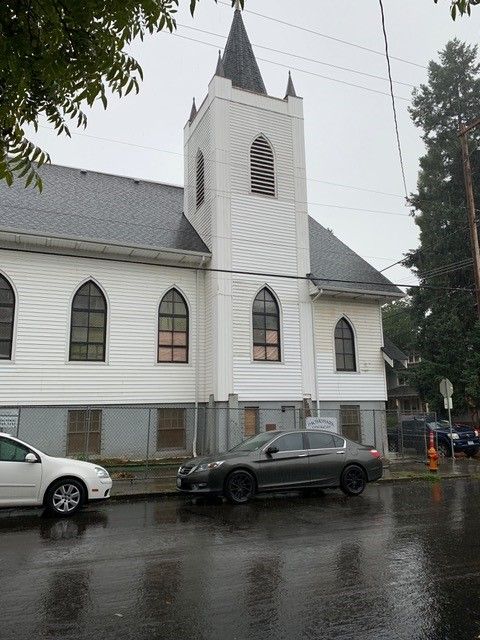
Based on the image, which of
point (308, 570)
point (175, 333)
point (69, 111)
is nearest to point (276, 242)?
point (175, 333)

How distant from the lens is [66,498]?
9.65m

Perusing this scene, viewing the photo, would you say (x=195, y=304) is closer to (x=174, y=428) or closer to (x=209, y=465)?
(x=174, y=428)

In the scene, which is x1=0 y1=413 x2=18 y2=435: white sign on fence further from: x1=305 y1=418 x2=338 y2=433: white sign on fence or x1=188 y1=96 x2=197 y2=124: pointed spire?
x1=188 y1=96 x2=197 y2=124: pointed spire

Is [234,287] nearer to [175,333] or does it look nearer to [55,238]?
[175,333]

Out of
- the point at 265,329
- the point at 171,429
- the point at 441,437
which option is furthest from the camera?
the point at 441,437

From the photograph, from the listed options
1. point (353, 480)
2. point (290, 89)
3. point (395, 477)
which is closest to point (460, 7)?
point (353, 480)

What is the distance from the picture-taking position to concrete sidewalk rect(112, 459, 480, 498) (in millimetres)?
12281

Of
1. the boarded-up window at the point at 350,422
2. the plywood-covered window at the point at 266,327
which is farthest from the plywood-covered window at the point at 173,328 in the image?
the boarded-up window at the point at 350,422

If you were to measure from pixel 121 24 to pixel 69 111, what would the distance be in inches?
24.4

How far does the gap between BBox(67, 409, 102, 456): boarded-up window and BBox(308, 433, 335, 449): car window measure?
24.0 feet

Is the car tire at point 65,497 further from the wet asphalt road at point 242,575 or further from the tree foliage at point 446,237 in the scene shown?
Answer: the tree foliage at point 446,237

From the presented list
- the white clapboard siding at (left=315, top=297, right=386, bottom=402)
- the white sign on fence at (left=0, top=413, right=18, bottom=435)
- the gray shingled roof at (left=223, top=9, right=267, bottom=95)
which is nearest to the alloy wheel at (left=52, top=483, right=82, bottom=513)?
the white sign on fence at (left=0, top=413, right=18, bottom=435)

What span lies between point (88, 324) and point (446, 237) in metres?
23.7

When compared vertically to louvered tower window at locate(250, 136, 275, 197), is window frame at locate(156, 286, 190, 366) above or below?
below
